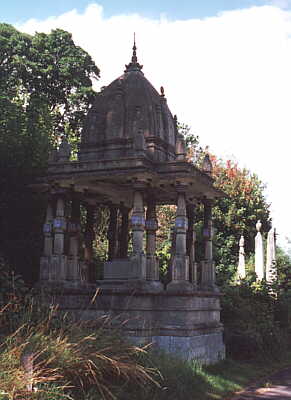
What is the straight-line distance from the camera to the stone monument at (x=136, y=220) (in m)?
13.4

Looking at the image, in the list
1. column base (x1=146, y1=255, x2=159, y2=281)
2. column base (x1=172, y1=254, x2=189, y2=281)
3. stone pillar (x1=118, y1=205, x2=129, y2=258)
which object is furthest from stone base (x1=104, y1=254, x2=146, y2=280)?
stone pillar (x1=118, y1=205, x2=129, y2=258)

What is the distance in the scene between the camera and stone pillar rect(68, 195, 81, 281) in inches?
599

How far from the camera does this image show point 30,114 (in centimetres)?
2056

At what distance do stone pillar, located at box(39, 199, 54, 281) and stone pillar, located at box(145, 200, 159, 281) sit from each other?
8.54 ft

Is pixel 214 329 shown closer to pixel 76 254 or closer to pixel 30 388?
pixel 76 254

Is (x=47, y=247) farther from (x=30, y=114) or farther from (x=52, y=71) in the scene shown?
(x=52, y=71)

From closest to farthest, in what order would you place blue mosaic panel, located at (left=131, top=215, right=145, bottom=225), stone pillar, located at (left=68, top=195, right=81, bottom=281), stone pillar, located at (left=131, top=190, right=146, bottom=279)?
stone pillar, located at (left=131, top=190, right=146, bottom=279) → blue mosaic panel, located at (left=131, top=215, right=145, bottom=225) → stone pillar, located at (left=68, top=195, right=81, bottom=281)

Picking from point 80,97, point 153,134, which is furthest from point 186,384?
point 80,97

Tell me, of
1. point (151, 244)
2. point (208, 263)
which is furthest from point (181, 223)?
point (208, 263)

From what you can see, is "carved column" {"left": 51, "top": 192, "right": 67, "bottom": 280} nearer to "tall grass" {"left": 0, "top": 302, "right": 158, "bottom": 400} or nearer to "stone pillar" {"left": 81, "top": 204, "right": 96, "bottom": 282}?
"stone pillar" {"left": 81, "top": 204, "right": 96, "bottom": 282}

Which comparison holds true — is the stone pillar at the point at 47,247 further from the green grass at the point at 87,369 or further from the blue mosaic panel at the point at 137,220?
the green grass at the point at 87,369

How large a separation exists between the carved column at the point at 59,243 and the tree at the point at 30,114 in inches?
85.5

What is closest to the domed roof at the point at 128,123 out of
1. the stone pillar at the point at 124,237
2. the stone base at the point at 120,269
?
the stone pillar at the point at 124,237

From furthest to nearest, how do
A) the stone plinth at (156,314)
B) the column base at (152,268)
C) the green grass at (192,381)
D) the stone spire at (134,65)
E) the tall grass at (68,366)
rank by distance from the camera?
1. the stone spire at (134,65)
2. the column base at (152,268)
3. the stone plinth at (156,314)
4. the green grass at (192,381)
5. the tall grass at (68,366)
